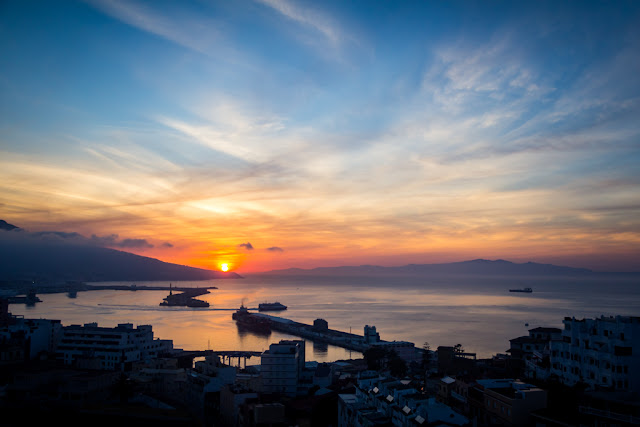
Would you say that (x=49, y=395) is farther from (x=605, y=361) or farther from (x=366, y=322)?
(x=366, y=322)

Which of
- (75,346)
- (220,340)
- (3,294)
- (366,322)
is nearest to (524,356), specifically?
(75,346)

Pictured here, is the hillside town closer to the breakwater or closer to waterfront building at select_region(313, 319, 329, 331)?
the breakwater

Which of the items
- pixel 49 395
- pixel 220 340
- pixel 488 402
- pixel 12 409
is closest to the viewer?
pixel 488 402

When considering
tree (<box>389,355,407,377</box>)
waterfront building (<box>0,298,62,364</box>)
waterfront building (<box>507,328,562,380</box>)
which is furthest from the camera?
waterfront building (<box>0,298,62,364</box>)

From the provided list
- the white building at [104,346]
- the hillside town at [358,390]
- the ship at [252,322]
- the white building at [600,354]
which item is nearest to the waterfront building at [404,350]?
the hillside town at [358,390]

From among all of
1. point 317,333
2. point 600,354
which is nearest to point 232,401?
point 600,354

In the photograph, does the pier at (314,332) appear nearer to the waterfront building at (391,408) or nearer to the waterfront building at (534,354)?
the waterfront building at (534,354)

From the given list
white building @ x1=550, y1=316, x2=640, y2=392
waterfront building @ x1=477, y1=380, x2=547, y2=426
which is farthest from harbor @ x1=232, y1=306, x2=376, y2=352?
waterfront building @ x1=477, y1=380, x2=547, y2=426

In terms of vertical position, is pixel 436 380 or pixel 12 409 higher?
pixel 436 380
